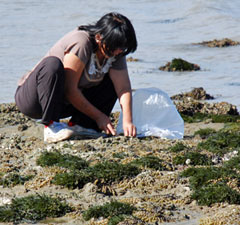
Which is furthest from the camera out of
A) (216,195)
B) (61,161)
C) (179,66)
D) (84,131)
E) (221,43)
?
(221,43)

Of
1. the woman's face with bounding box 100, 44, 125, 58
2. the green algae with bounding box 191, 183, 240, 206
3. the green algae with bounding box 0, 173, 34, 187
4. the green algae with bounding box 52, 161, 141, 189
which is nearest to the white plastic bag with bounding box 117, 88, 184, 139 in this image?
the woman's face with bounding box 100, 44, 125, 58

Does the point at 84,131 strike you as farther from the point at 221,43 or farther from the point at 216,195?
the point at 221,43

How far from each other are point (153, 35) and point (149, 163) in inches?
565

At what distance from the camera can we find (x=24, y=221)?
4.53 meters

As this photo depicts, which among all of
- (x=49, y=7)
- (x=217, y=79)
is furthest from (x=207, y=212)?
(x=49, y=7)

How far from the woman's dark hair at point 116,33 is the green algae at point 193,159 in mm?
1258

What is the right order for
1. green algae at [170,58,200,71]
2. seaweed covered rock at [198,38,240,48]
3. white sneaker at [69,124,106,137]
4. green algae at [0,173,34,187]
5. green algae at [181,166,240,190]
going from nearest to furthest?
green algae at [181,166,240,190], green algae at [0,173,34,187], white sneaker at [69,124,106,137], green algae at [170,58,200,71], seaweed covered rock at [198,38,240,48]

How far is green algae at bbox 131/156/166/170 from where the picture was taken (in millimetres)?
5715

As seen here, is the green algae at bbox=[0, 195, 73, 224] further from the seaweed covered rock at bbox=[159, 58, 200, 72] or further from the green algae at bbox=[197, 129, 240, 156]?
the seaweed covered rock at bbox=[159, 58, 200, 72]

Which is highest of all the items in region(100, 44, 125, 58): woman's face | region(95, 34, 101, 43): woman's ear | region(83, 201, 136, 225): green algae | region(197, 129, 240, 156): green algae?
region(95, 34, 101, 43): woman's ear

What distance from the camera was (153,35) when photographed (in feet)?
64.7

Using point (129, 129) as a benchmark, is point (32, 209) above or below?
above

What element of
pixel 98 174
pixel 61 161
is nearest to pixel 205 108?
pixel 61 161

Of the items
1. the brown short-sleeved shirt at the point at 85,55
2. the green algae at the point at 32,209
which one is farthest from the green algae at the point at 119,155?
the green algae at the point at 32,209
